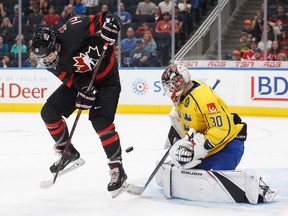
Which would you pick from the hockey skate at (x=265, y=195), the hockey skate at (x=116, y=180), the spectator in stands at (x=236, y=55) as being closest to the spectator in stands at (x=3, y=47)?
the spectator in stands at (x=236, y=55)

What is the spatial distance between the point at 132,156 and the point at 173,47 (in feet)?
14.6

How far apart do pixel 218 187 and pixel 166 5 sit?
22.1ft

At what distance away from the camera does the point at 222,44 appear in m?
10.2

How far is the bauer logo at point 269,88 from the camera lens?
9.62 meters

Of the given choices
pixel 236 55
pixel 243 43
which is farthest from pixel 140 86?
pixel 243 43

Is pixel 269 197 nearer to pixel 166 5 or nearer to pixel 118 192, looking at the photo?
pixel 118 192

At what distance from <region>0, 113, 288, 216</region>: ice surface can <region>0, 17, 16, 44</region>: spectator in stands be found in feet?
8.25

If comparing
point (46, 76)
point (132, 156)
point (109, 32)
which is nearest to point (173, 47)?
point (46, 76)

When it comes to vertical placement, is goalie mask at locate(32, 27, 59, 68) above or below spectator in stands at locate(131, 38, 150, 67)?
above

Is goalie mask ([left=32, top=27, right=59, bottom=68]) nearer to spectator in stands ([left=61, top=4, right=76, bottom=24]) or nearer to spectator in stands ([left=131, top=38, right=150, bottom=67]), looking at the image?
spectator in stands ([left=131, top=38, right=150, bottom=67])

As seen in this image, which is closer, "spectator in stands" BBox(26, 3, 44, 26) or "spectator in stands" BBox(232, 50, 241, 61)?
"spectator in stands" BBox(232, 50, 241, 61)

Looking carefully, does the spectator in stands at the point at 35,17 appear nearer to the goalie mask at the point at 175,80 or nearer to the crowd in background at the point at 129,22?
the crowd in background at the point at 129,22

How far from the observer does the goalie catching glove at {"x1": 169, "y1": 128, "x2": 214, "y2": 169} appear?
4.12 metres

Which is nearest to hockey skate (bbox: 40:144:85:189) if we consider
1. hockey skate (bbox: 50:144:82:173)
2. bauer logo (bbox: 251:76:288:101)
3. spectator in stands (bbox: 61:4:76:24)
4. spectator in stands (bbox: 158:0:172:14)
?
hockey skate (bbox: 50:144:82:173)
